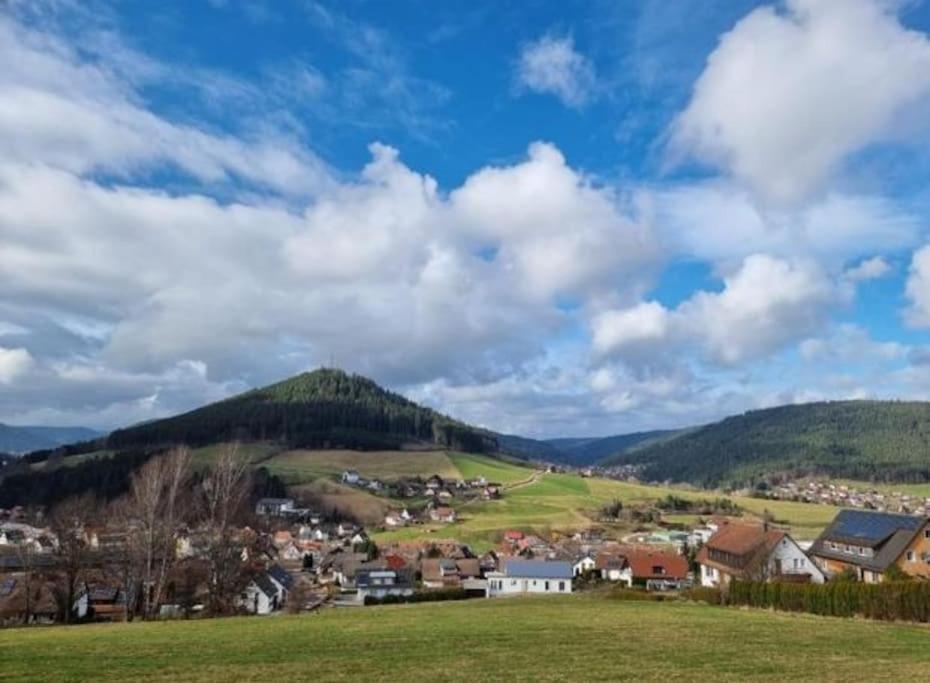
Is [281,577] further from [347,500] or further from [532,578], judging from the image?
[347,500]

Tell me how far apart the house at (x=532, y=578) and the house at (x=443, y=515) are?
190 feet

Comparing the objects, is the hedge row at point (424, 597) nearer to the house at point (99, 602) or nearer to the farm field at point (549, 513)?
the house at point (99, 602)

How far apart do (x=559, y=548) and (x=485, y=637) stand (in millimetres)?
95408

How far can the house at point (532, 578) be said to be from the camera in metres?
93.2

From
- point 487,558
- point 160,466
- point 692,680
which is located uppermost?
point 160,466

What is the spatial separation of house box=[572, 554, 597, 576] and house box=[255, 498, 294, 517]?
258 ft

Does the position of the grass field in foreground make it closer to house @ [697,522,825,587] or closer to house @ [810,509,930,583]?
house @ [810,509,930,583]

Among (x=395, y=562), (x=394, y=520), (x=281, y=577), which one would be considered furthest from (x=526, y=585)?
(x=394, y=520)

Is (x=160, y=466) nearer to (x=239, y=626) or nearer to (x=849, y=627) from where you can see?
(x=239, y=626)

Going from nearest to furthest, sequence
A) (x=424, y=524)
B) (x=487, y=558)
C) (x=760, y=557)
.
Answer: (x=760, y=557), (x=487, y=558), (x=424, y=524)

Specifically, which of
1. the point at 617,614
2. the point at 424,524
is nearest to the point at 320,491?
the point at 424,524

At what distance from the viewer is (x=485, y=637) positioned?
26234 millimetres

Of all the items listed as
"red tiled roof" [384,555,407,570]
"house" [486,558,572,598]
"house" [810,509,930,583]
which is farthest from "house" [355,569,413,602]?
"house" [810,509,930,583]

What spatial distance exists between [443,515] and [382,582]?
198ft
